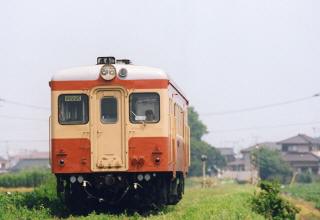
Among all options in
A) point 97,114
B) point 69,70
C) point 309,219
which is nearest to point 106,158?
point 97,114

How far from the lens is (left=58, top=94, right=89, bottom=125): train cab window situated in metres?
16.5

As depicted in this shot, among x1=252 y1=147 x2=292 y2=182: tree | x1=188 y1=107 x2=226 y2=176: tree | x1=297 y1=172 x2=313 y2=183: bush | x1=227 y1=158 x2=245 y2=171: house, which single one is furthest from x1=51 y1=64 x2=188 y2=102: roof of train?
x1=227 y1=158 x2=245 y2=171: house

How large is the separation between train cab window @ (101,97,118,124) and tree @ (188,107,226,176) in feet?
271

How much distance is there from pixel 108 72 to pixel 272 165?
86.3 meters

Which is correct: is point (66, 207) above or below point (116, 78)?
below

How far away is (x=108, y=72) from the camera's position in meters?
16.6

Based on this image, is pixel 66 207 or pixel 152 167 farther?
pixel 66 207

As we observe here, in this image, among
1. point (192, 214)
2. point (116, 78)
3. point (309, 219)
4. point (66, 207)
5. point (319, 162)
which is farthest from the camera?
point (319, 162)

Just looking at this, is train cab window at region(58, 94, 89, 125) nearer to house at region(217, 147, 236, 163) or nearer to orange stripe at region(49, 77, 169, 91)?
orange stripe at region(49, 77, 169, 91)

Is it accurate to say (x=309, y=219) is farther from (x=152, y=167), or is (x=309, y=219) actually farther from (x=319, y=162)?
(x=319, y=162)

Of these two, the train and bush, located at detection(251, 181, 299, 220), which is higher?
the train

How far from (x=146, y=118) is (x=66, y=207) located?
327cm

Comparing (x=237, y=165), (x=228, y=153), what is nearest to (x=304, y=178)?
(x=237, y=165)

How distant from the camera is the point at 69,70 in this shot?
55.3 feet
